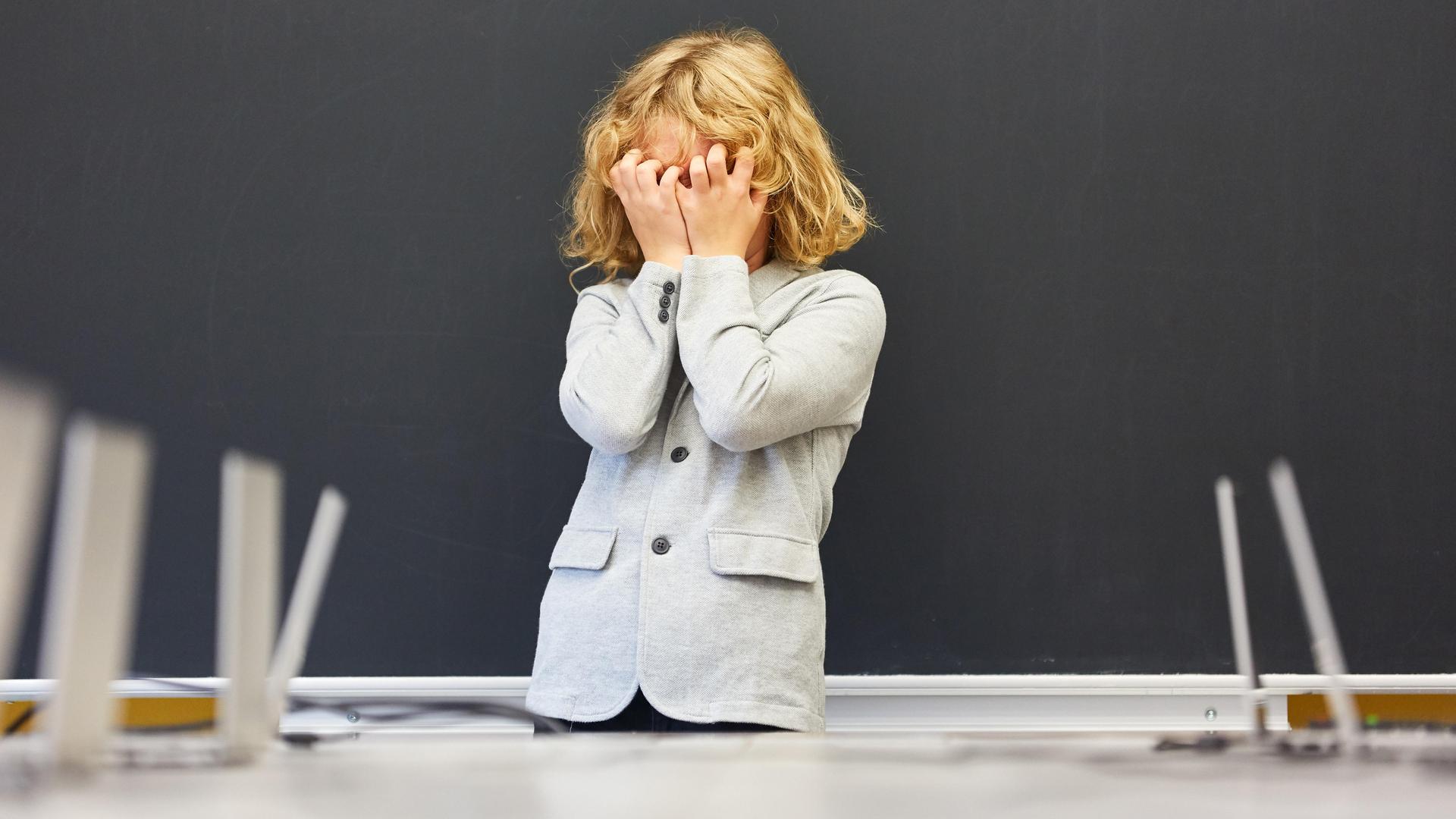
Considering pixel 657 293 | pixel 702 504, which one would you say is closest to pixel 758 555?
pixel 702 504

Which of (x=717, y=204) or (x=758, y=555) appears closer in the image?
(x=758, y=555)

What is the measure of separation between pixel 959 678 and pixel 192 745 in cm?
138

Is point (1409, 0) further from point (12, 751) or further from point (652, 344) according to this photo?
point (12, 751)

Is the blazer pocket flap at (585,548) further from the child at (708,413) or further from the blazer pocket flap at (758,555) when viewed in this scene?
the blazer pocket flap at (758,555)

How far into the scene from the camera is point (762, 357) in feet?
3.82

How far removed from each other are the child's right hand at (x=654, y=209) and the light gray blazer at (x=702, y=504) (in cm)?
4

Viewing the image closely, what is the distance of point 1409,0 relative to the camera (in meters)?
1.73

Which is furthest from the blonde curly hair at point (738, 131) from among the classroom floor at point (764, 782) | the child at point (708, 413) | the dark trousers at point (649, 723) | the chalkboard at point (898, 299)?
the classroom floor at point (764, 782)

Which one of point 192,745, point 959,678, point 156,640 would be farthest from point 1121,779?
point 156,640

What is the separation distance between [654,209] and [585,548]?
1.26ft

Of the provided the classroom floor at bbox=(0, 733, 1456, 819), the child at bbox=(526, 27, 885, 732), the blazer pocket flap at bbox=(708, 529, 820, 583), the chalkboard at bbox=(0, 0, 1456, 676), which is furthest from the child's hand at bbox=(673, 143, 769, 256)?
the classroom floor at bbox=(0, 733, 1456, 819)

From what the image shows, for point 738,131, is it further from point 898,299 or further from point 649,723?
point 649,723

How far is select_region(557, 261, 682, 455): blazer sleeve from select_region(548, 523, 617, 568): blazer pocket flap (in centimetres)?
9

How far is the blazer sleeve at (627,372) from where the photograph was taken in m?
1.19
